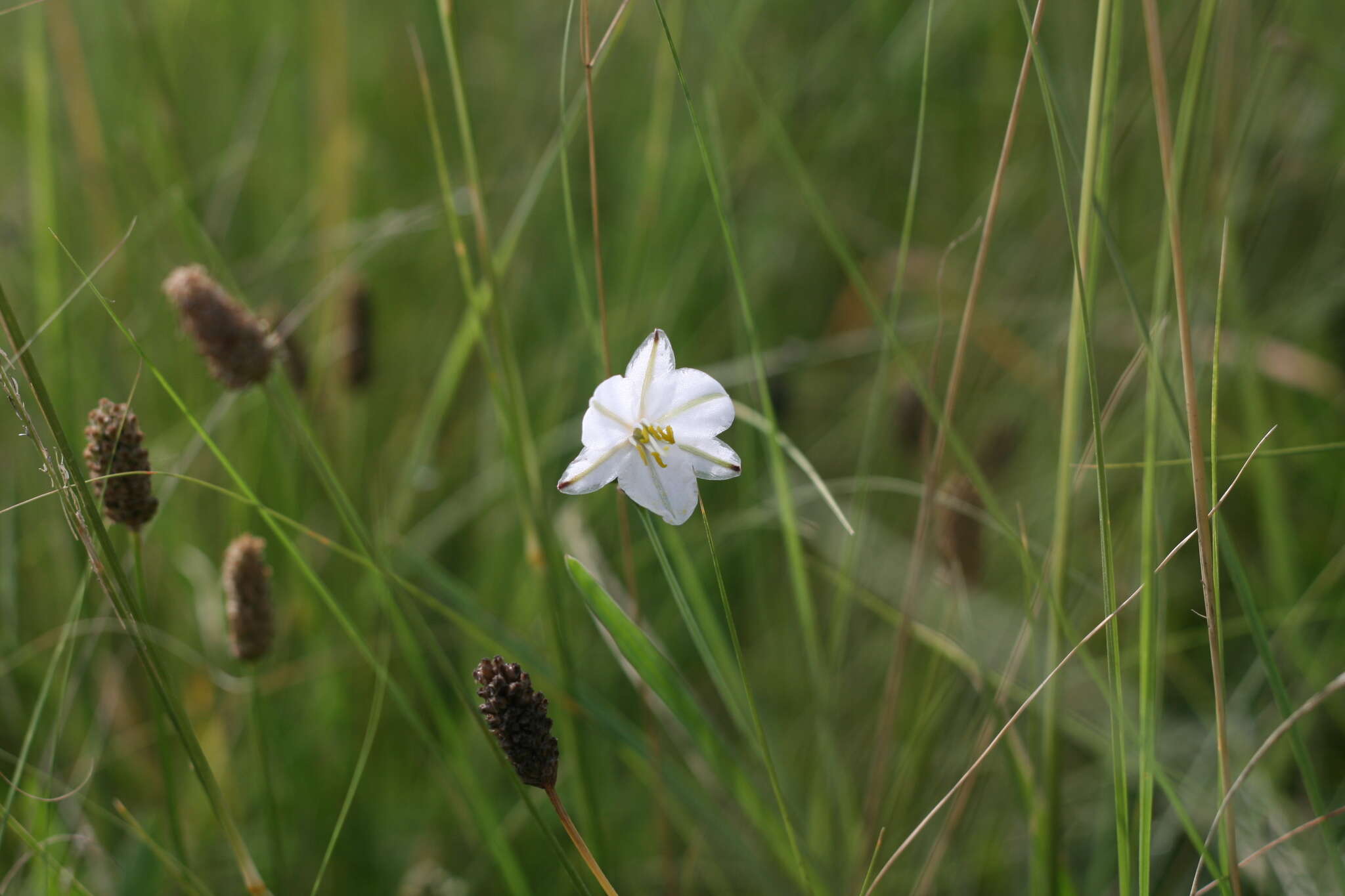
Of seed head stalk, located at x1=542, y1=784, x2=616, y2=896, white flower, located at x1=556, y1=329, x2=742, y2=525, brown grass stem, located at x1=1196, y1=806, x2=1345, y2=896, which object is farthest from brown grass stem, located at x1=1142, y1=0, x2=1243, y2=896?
seed head stalk, located at x1=542, y1=784, x2=616, y2=896

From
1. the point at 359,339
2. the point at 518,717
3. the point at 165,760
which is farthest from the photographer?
the point at 359,339

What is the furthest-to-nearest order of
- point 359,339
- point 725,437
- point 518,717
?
point 725,437 < point 359,339 < point 518,717

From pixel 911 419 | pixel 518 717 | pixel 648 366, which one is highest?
pixel 648 366

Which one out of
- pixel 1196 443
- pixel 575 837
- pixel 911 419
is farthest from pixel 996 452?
pixel 575 837

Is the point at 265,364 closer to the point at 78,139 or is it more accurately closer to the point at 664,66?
the point at 664,66

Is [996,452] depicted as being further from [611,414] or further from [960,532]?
[611,414]

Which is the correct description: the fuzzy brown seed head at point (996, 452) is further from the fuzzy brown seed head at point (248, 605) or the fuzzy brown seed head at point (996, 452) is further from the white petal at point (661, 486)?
the fuzzy brown seed head at point (248, 605)
